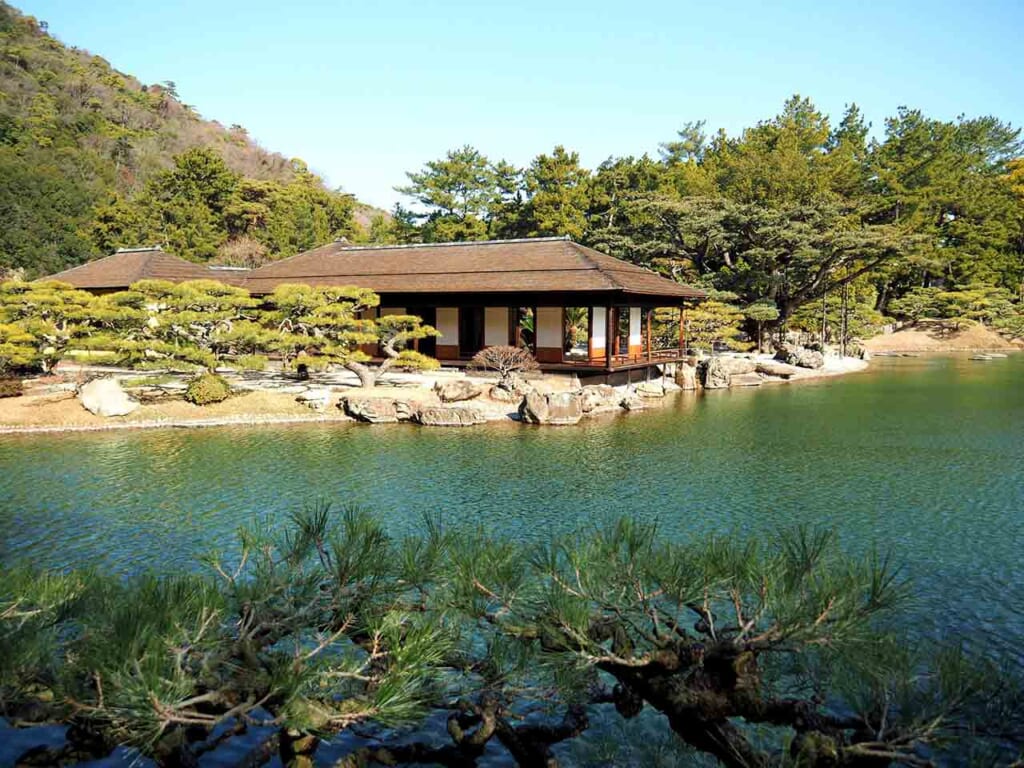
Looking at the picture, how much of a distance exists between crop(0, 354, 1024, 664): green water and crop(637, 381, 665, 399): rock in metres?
3.45

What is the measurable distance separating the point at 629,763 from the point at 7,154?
1842 inches

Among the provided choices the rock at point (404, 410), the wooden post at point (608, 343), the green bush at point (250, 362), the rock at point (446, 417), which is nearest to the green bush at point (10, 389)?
the green bush at point (250, 362)

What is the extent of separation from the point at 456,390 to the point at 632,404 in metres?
4.76

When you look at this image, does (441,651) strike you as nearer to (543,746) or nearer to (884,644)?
(543,746)

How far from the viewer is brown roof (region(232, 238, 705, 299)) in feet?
66.1

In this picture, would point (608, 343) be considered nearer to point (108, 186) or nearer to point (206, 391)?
point (206, 391)

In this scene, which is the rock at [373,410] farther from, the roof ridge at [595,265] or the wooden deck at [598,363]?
the roof ridge at [595,265]

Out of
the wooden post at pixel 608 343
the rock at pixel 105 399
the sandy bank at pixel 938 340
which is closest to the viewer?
the rock at pixel 105 399

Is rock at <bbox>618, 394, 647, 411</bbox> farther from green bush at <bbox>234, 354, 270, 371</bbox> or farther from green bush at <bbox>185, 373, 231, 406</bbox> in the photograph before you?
green bush at <bbox>185, 373, 231, 406</bbox>

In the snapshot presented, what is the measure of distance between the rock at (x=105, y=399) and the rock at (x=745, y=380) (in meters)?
17.9

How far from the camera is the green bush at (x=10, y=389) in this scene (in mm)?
16241

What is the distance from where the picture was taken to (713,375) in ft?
77.5

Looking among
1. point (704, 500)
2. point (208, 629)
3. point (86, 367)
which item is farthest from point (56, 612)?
point (86, 367)

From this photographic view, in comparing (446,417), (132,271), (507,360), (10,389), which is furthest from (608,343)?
(132,271)
